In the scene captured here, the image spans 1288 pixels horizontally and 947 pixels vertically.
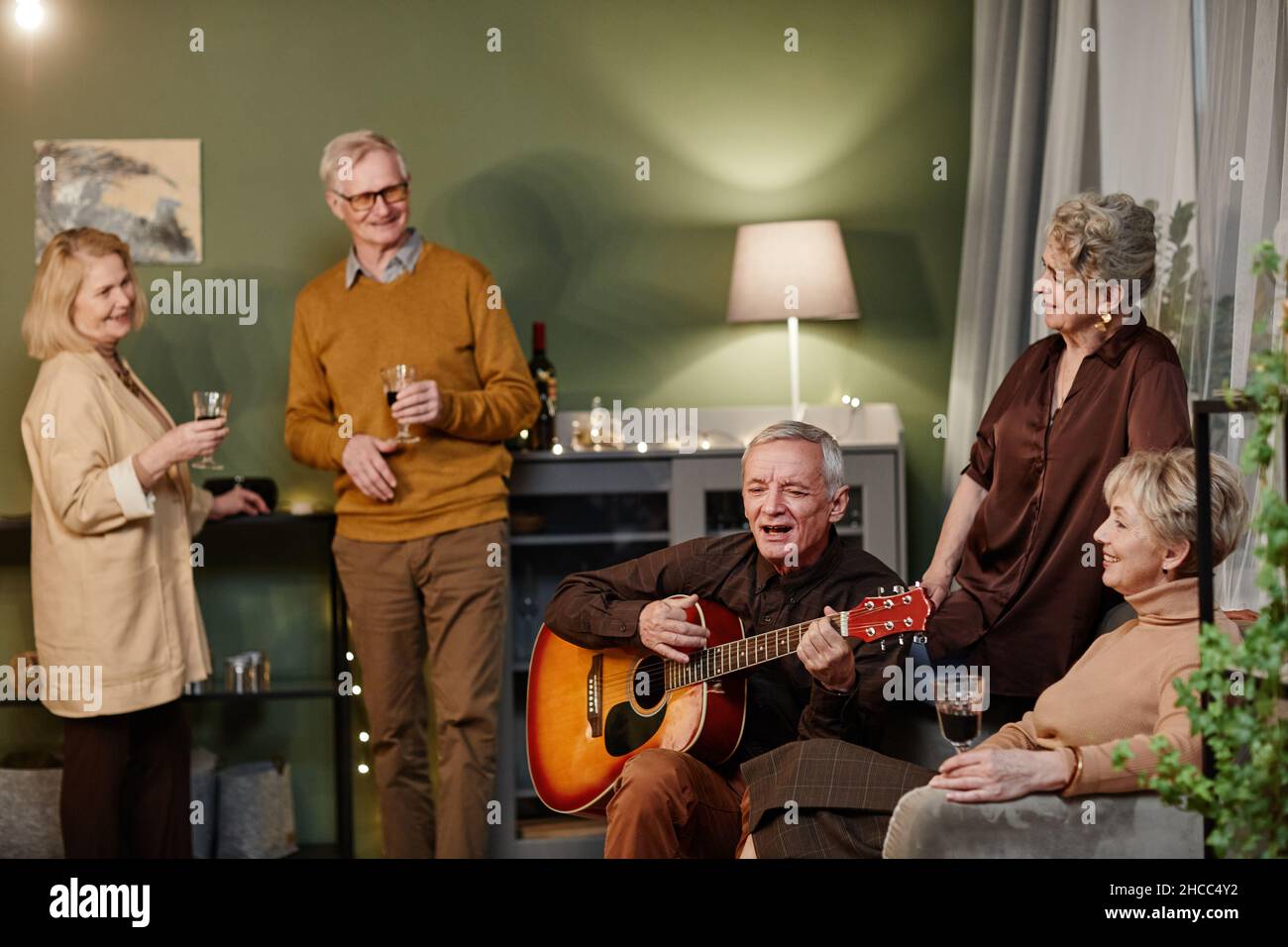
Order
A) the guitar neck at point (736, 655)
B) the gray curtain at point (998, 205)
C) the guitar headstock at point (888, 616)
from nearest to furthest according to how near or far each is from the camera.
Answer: the guitar headstock at point (888, 616) < the guitar neck at point (736, 655) < the gray curtain at point (998, 205)

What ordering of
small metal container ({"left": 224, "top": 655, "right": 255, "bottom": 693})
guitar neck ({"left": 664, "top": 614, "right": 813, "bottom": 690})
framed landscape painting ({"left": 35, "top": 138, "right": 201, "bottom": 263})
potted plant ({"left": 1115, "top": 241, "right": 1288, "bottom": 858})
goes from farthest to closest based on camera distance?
framed landscape painting ({"left": 35, "top": 138, "right": 201, "bottom": 263})
small metal container ({"left": 224, "top": 655, "right": 255, "bottom": 693})
guitar neck ({"left": 664, "top": 614, "right": 813, "bottom": 690})
potted plant ({"left": 1115, "top": 241, "right": 1288, "bottom": 858})

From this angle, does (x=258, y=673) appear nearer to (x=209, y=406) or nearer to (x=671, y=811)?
(x=209, y=406)

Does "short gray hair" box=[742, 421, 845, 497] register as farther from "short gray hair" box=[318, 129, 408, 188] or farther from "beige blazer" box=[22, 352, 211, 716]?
"beige blazer" box=[22, 352, 211, 716]

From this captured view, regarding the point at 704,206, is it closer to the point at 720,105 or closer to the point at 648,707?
the point at 720,105

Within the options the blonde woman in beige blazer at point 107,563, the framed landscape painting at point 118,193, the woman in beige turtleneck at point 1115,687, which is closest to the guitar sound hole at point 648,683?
the woman in beige turtleneck at point 1115,687

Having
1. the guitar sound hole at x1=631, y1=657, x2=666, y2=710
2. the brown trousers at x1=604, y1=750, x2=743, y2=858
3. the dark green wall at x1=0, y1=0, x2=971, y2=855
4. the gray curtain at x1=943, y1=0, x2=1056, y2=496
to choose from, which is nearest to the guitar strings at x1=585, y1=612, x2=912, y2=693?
the guitar sound hole at x1=631, y1=657, x2=666, y2=710

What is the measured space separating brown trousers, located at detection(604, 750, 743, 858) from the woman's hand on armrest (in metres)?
0.50

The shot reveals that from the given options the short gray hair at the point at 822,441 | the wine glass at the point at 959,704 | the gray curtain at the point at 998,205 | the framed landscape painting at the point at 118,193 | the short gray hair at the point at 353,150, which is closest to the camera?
the wine glass at the point at 959,704

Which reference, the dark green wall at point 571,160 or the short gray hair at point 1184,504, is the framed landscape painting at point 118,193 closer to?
the dark green wall at point 571,160

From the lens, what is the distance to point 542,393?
14.2 ft

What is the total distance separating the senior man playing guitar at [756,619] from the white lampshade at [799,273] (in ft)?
5.12

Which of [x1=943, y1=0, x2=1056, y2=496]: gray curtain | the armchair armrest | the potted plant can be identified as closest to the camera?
the potted plant

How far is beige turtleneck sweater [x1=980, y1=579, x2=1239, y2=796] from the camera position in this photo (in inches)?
86.0

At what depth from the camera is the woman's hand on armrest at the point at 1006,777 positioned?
6.91 ft
